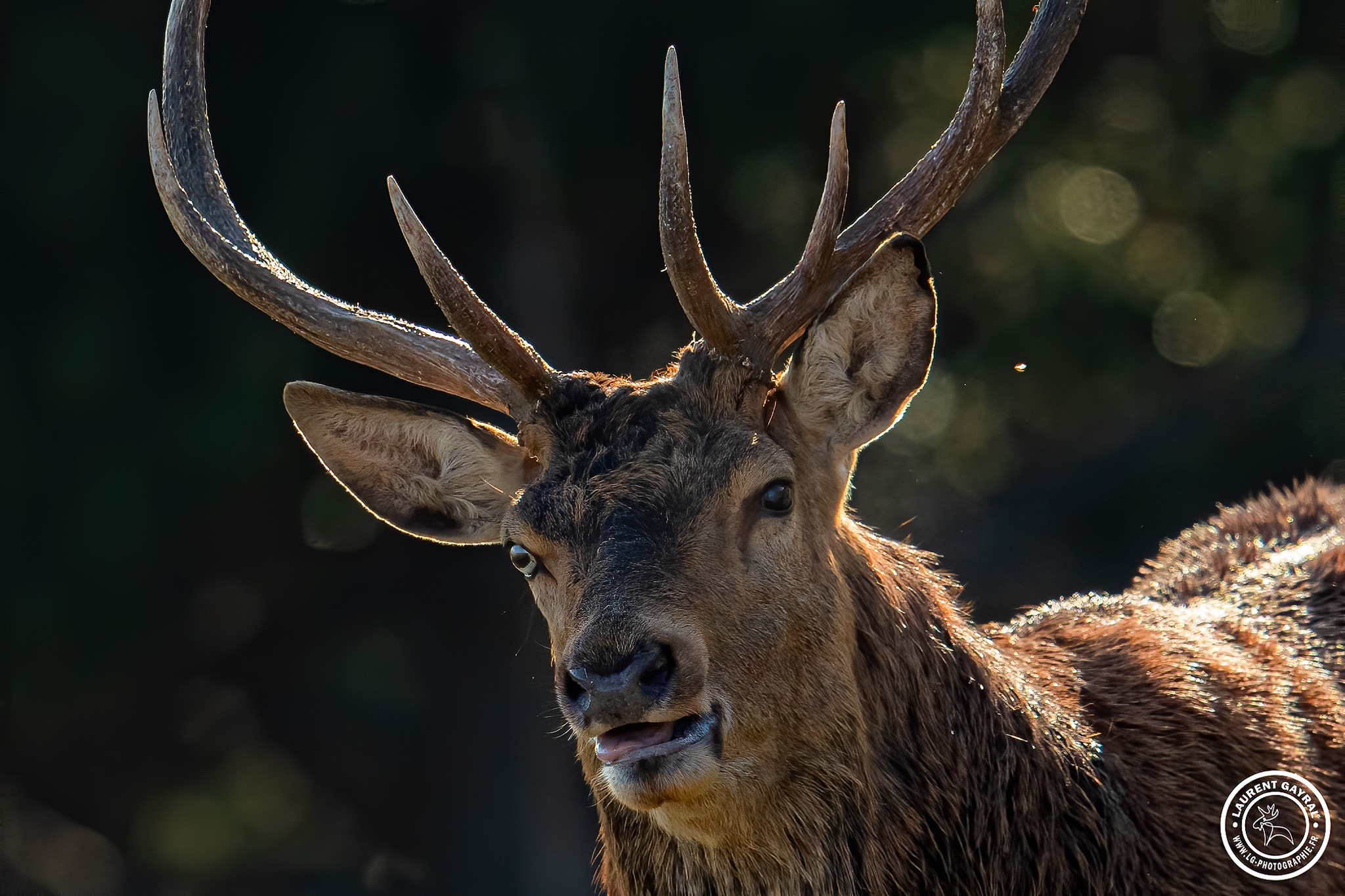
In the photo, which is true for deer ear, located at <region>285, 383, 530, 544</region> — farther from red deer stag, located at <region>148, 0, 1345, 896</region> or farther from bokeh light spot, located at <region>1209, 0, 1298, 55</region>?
bokeh light spot, located at <region>1209, 0, 1298, 55</region>

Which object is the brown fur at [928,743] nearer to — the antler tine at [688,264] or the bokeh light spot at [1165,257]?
the antler tine at [688,264]

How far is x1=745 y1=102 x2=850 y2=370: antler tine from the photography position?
331 centimetres

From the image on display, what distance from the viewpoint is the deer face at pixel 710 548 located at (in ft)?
9.21

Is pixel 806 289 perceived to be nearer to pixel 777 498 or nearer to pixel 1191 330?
pixel 777 498

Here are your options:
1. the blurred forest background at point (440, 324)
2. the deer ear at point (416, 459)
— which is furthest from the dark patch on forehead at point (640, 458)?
the blurred forest background at point (440, 324)

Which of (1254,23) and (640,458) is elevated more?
(1254,23)

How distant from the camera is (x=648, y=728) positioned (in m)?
2.80

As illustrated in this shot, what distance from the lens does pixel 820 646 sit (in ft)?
10.2

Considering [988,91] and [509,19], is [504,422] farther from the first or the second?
[988,91]

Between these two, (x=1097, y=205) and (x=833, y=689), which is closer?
(x=833, y=689)

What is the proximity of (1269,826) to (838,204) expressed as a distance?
5.49ft

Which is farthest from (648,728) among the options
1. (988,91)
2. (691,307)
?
(988,91)

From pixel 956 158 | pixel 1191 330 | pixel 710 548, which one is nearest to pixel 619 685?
pixel 710 548

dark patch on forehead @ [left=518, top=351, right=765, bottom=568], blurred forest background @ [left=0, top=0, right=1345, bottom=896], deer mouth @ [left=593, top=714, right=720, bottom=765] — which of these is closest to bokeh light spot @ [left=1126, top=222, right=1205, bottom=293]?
blurred forest background @ [left=0, top=0, right=1345, bottom=896]
